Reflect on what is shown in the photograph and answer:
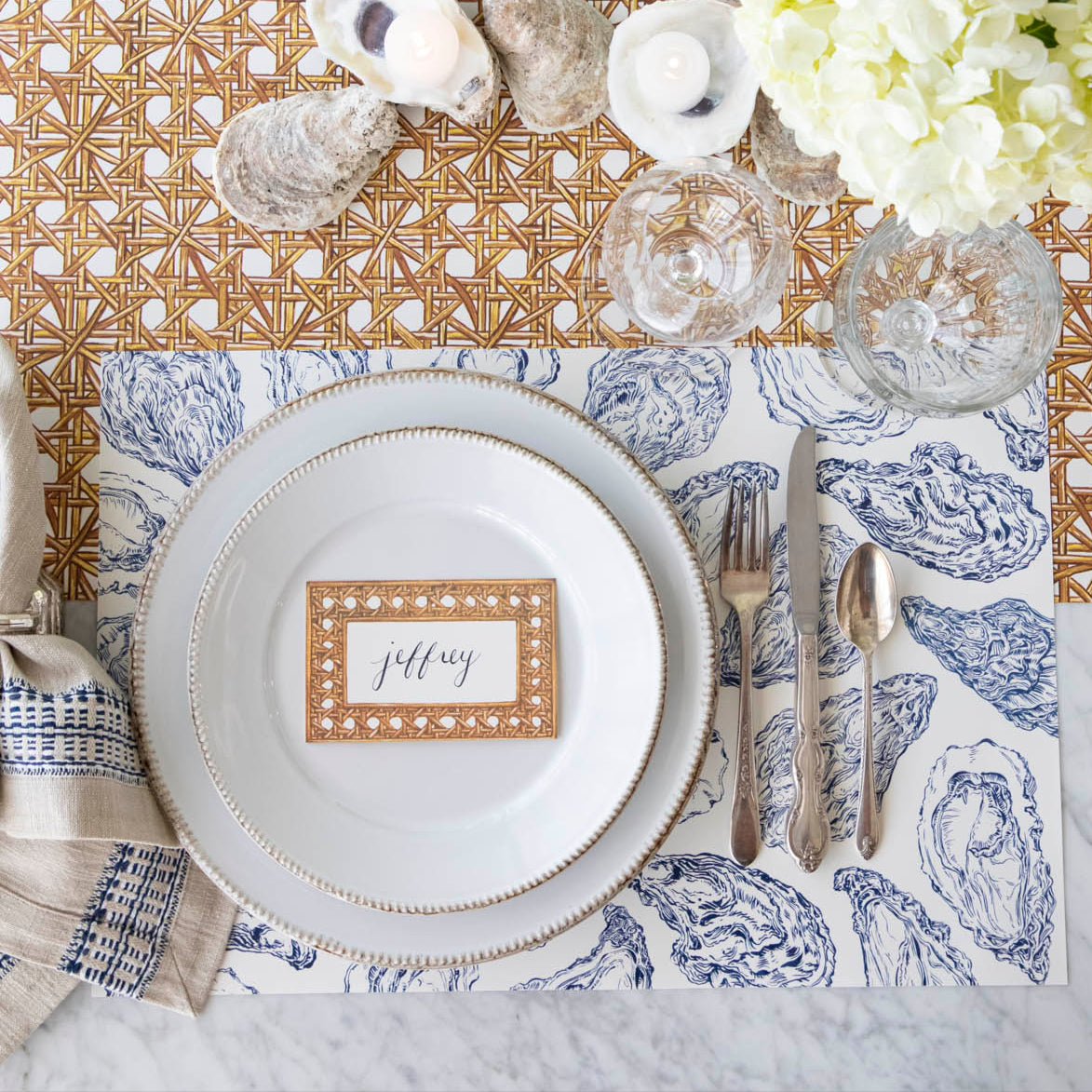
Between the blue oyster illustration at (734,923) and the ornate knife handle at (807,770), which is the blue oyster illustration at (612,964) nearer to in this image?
the blue oyster illustration at (734,923)

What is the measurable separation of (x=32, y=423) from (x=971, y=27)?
0.63m

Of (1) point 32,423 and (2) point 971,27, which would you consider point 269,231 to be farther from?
(2) point 971,27

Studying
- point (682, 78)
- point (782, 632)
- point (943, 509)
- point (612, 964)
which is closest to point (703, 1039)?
point (612, 964)

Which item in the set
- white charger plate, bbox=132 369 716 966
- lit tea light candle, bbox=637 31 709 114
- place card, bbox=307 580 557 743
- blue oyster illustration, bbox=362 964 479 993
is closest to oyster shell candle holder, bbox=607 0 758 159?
lit tea light candle, bbox=637 31 709 114

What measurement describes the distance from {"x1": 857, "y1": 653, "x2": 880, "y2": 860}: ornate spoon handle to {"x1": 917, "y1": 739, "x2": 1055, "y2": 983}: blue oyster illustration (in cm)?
4

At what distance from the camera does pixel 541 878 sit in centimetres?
61

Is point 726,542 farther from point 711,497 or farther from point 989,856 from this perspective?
point 989,856

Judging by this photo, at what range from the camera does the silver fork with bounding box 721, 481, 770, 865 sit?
661 millimetres

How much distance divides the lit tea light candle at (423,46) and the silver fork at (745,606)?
0.36 meters

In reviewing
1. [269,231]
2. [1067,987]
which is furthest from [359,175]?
[1067,987]

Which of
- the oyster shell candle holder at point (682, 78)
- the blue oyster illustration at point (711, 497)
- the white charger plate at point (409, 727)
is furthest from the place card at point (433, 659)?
the oyster shell candle holder at point (682, 78)

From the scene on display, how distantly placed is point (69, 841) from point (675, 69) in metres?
0.66

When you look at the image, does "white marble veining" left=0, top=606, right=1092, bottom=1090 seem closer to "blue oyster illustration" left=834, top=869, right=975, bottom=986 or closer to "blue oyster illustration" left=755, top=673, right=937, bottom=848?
"blue oyster illustration" left=834, top=869, right=975, bottom=986

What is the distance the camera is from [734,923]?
674 millimetres
